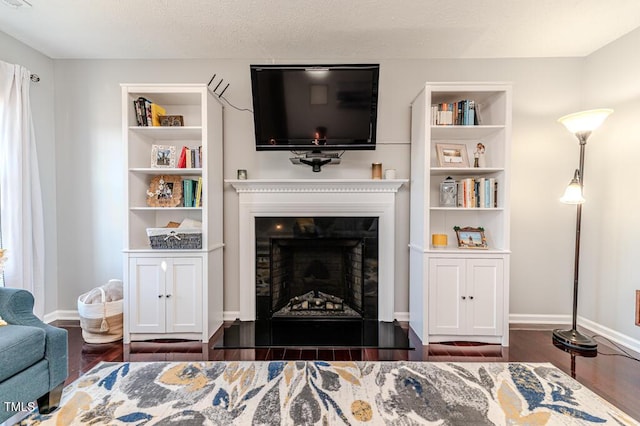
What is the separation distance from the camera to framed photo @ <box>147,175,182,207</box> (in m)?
2.76

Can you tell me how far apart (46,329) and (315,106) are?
2.39 metres

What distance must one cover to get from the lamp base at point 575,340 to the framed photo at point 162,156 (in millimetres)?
3685

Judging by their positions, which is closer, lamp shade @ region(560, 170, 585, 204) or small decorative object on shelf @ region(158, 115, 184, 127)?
lamp shade @ region(560, 170, 585, 204)

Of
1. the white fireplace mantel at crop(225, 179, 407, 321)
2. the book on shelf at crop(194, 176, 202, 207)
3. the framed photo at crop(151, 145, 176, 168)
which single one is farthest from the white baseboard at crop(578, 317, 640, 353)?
the framed photo at crop(151, 145, 176, 168)

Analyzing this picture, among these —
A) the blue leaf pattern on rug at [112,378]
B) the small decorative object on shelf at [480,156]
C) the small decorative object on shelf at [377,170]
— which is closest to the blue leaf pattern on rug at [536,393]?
the small decorative object on shelf at [480,156]

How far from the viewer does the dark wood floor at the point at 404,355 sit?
2172 millimetres

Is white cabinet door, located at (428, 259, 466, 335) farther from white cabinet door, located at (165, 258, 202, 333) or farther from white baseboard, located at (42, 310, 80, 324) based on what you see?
white baseboard, located at (42, 310, 80, 324)

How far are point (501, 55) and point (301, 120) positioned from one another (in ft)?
6.62

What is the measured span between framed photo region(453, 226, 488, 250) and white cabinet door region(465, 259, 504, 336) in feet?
0.63

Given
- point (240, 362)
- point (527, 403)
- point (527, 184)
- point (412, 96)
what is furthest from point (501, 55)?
point (240, 362)

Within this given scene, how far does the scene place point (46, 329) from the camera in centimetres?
176

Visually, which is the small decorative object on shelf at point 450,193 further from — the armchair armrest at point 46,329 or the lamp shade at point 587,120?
the armchair armrest at point 46,329

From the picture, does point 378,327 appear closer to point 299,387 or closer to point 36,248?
point 299,387

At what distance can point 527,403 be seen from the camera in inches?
70.5
